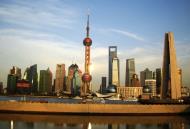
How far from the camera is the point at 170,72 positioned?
9581 centimetres

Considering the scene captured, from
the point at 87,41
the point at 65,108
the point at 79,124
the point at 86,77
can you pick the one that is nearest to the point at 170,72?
the point at 65,108

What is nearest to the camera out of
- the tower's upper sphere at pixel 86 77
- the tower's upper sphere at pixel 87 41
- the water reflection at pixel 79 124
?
the water reflection at pixel 79 124

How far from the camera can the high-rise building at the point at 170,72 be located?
9538 cm

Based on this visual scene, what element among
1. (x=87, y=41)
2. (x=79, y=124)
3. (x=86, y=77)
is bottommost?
(x=79, y=124)

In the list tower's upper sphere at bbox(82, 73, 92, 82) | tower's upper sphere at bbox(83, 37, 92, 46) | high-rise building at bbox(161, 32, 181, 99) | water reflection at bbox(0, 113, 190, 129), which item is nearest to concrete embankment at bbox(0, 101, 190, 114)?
water reflection at bbox(0, 113, 190, 129)

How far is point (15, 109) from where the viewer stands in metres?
74.5

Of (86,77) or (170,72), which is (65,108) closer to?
(170,72)

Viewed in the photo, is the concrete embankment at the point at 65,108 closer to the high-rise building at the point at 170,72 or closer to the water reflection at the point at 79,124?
the water reflection at the point at 79,124

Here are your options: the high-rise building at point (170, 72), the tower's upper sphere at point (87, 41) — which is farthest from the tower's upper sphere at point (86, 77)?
the high-rise building at point (170, 72)

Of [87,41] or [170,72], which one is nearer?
[170,72]

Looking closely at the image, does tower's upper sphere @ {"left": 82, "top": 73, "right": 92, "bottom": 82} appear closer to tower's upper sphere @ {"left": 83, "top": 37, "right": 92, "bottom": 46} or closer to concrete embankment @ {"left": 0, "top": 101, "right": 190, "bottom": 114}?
tower's upper sphere @ {"left": 83, "top": 37, "right": 92, "bottom": 46}

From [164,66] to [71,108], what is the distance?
134 ft

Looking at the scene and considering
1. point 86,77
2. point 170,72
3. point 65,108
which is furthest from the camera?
point 86,77

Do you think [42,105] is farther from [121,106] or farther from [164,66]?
[164,66]
